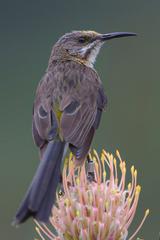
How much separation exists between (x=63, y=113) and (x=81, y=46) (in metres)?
1.28

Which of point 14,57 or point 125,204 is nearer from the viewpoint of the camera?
A: point 125,204

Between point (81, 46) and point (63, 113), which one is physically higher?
point (81, 46)

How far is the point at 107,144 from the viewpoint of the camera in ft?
42.8

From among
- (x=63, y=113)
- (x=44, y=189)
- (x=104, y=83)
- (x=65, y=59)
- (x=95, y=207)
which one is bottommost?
(x=104, y=83)

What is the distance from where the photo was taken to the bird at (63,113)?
18.6 ft

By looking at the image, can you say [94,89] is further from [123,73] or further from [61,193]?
[123,73]

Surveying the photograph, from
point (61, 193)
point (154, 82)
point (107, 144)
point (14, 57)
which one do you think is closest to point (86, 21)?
point (14, 57)

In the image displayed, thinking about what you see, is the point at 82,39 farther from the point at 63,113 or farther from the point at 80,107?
the point at 63,113

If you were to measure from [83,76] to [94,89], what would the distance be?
0.58 ft

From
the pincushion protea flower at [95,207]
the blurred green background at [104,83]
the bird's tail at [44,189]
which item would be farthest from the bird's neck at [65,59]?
the blurred green background at [104,83]

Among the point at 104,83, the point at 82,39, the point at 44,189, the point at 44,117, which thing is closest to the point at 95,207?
the point at 44,189

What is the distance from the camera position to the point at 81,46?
Answer: 8.12m

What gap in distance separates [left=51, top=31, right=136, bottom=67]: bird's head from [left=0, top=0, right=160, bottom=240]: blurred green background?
2677 millimetres

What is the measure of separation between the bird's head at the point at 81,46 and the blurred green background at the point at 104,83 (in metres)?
2.68
